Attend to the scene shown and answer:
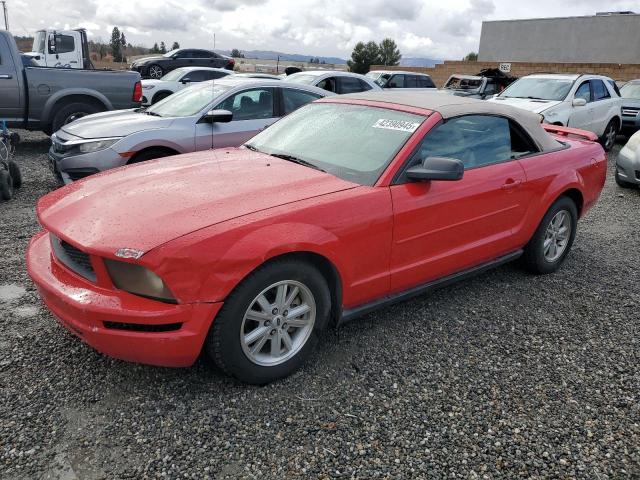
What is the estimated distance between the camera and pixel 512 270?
4.68 meters

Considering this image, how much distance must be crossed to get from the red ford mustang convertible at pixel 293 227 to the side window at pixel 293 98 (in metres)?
2.84

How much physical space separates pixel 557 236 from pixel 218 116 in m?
3.84

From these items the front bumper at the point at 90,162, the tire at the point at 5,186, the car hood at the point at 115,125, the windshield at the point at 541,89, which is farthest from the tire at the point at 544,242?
the windshield at the point at 541,89

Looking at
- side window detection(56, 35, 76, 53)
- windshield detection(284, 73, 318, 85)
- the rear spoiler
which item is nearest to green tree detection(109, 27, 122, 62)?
side window detection(56, 35, 76, 53)

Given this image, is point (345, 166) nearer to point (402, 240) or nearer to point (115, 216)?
point (402, 240)

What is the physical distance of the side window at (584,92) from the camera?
424 inches

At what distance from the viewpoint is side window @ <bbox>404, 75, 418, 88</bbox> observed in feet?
55.0

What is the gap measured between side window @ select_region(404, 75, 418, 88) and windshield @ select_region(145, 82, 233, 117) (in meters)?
11.0

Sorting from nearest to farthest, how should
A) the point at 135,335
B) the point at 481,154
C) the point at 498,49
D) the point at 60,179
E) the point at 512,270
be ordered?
the point at 135,335, the point at 481,154, the point at 512,270, the point at 60,179, the point at 498,49

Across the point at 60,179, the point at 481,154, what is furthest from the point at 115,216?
the point at 60,179

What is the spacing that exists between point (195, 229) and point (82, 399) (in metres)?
1.06

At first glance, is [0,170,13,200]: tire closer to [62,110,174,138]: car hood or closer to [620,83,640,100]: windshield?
[62,110,174,138]: car hood

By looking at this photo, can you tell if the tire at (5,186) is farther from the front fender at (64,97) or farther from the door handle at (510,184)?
the door handle at (510,184)

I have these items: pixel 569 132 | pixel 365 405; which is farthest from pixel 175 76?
pixel 365 405
